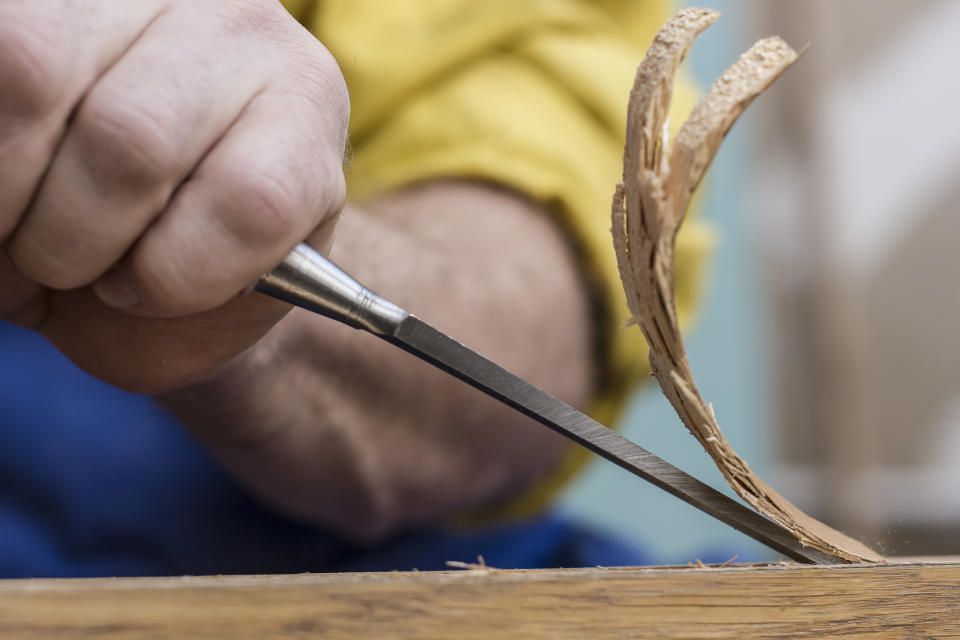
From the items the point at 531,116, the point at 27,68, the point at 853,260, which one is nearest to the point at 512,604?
the point at 27,68

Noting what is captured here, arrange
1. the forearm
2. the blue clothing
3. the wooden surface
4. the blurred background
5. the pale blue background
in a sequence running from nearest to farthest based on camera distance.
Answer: the wooden surface
the forearm
the blue clothing
the pale blue background
the blurred background

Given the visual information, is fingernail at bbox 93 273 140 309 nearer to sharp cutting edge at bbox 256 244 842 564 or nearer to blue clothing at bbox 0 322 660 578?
sharp cutting edge at bbox 256 244 842 564

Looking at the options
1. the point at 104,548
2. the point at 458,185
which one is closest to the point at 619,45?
the point at 458,185

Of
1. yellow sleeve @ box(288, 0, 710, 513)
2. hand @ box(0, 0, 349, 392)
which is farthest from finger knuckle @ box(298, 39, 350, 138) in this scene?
yellow sleeve @ box(288, 0, 710, 513)

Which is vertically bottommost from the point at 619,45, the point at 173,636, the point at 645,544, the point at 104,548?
the point at 104,548

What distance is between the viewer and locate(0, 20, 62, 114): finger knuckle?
0.19 metres

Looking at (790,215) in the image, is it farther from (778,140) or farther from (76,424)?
(76,424)

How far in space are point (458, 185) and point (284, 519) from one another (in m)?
0.28

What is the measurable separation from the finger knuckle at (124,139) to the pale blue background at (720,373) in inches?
17.8

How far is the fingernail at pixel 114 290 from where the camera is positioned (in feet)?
0.77

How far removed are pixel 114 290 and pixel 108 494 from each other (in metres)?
0.34

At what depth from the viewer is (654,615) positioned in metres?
0.23

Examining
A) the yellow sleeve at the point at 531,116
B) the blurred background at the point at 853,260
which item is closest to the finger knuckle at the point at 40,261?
the yellow sleeve at the point at 531,116

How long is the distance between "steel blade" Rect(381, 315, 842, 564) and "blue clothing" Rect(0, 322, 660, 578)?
29 cm
